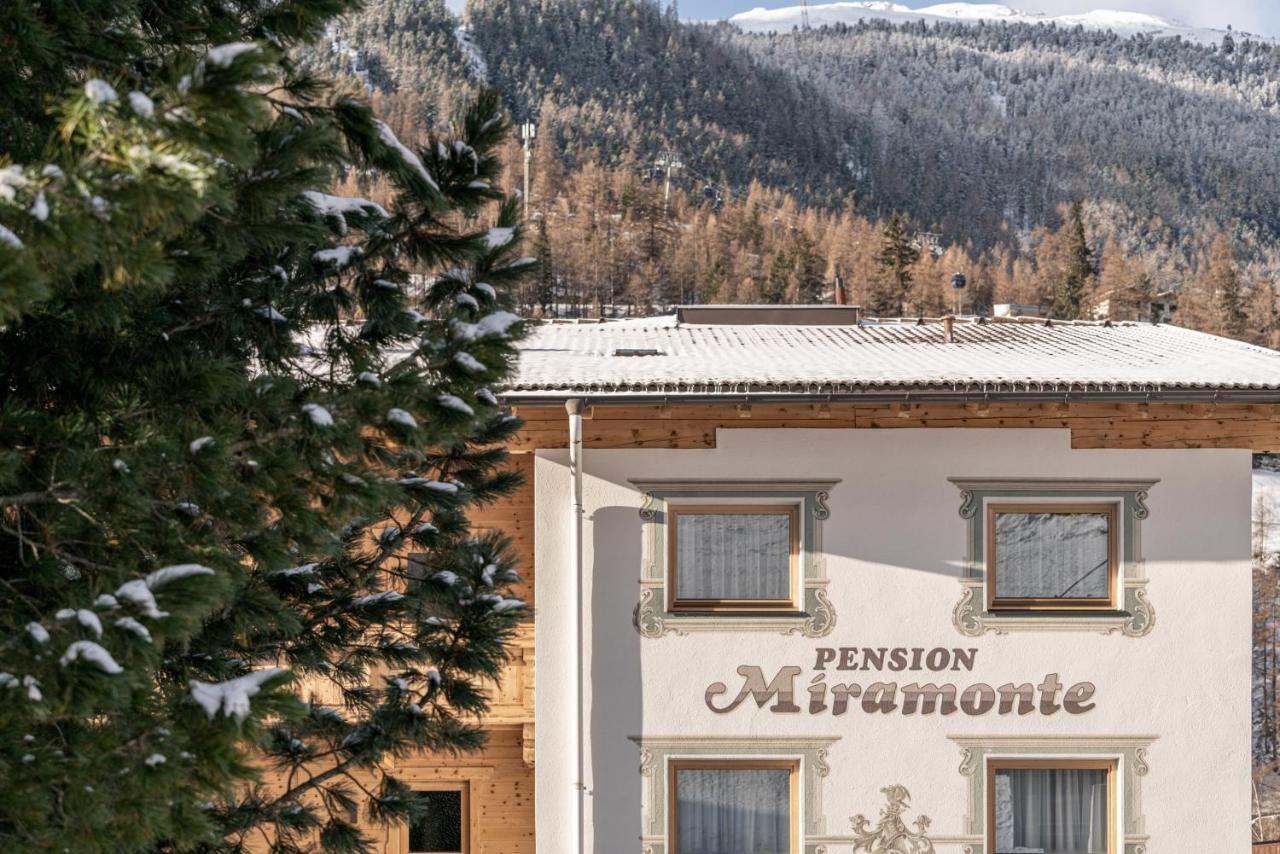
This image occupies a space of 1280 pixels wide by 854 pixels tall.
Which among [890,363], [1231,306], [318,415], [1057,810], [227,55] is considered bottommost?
[1057,810]

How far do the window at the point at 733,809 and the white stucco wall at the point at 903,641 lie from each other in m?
0.34

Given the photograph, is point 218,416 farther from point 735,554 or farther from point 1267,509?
point 1267,509

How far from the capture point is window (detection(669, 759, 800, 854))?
33.1 feet

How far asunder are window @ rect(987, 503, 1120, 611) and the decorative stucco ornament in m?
1.85

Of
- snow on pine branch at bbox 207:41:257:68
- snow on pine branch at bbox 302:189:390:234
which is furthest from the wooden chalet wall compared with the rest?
snow on pine branch at bbox 207:41:257:68

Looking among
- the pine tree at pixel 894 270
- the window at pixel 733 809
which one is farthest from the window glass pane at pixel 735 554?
the pine tree at pixel 894 270

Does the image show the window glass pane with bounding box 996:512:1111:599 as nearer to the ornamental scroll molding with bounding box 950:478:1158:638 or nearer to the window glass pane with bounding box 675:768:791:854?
the ornamental scroll molding with bounding box 950:478:1158:638

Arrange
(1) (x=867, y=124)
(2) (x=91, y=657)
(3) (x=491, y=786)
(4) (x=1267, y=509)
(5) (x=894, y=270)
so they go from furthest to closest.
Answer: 1. (1) (x=867, y=124)
2. (5) (x=894, y=270)
3. (4) (x=1267, y=509)
4. (3) (x=491, y=786)
5. (2) (x=91, y=657)

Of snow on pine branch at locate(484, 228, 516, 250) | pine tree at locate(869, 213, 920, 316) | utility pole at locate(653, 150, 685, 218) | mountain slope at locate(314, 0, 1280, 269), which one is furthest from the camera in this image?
mountain slope at locate(314, 0, 1280, 269)

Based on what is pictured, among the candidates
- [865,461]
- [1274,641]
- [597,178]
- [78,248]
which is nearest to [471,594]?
[78,248]

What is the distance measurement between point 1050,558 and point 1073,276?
72.9 meters

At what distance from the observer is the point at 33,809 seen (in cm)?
378

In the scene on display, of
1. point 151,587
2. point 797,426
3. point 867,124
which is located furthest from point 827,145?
point 151,587

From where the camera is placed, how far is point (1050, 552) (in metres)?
10.2
